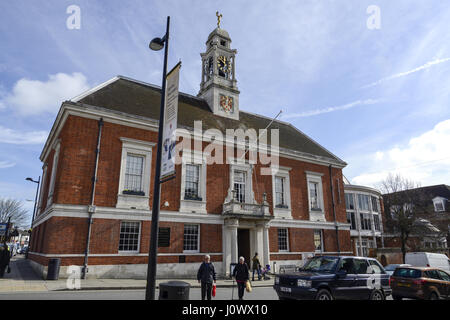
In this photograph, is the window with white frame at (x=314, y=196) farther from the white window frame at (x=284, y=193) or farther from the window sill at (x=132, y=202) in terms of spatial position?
the window sill at (x=132, y=202)

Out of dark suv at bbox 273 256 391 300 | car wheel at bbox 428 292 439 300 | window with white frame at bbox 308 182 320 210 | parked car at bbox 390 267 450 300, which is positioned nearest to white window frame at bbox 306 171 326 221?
window with white frame at bbox 308 182 320 210

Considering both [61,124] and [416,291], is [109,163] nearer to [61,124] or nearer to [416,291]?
[61,124]

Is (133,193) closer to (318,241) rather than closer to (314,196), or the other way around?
(314,196)

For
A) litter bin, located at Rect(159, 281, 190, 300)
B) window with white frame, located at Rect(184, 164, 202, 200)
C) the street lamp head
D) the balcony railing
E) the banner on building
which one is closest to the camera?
litter bin, located at Rect(159, 281, 190, 300)

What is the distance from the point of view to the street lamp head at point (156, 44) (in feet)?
30.0

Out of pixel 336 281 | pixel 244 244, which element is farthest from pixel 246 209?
pixel 336 281

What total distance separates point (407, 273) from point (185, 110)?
742 inches

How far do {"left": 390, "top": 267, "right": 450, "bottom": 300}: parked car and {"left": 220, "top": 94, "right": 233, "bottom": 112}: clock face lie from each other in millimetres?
19908

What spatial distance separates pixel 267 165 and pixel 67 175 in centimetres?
1575

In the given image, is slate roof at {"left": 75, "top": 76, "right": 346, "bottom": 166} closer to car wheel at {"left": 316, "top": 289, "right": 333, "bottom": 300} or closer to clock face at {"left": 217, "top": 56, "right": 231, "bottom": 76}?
clock face at {"left": 217, "top": 56, "right": 231, "bottom": 76}

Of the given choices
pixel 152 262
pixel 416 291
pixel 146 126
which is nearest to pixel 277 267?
pixel 416 291

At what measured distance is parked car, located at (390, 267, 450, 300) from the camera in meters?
11.6

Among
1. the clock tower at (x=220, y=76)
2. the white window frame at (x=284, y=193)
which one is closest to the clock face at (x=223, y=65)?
the clock tower at (x=220, y=76)

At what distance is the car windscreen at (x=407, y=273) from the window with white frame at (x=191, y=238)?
12732 millimetres
